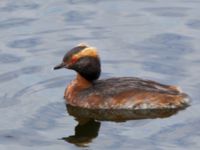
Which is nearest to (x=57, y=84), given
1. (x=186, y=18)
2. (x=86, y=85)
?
(x=86, y=85)

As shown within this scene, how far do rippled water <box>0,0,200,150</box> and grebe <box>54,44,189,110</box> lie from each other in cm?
30

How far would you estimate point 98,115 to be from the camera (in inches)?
706

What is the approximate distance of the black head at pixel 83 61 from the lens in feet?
60.1

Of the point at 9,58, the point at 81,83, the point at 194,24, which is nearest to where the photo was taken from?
the point at 81,83

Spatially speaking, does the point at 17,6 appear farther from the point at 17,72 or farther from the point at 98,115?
the point at 98,115

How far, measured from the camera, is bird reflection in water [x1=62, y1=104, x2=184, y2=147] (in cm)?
1723

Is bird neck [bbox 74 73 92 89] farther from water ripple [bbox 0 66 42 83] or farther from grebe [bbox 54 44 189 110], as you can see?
water ripple [bbox 0 66 42 83]

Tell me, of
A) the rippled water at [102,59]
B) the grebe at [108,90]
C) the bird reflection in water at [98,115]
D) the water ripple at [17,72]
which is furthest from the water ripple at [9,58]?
the bird reflection in water at [98,115]

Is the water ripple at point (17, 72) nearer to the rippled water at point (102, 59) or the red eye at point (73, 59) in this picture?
the rippled water at point (102, 59)

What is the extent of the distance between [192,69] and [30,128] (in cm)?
366

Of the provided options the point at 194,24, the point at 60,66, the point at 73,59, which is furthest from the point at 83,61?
the point at 194,24

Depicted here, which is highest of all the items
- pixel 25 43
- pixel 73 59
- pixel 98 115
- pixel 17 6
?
pixel 73 59

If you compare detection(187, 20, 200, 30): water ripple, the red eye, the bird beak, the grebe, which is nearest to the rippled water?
detection(187, 20, 200, 30): water ripple

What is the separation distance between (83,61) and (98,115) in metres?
1.04
